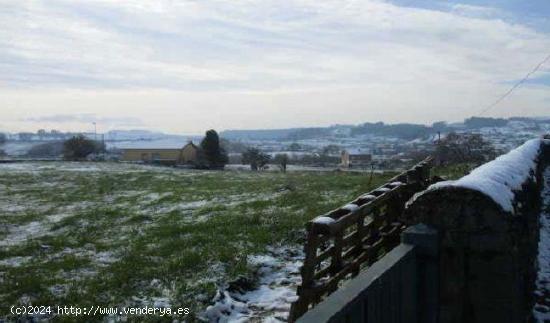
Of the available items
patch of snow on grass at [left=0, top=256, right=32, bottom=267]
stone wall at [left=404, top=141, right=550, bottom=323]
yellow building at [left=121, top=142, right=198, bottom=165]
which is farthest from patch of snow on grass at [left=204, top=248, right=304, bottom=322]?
yellow building at [left=121, top=142, right=198, bottom=165]

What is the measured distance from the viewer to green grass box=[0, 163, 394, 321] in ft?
27.2

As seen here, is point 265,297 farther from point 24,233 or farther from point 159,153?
point 159,153

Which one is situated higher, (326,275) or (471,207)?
(471,207)

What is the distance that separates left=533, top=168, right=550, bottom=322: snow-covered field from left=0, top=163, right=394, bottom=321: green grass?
4395mm

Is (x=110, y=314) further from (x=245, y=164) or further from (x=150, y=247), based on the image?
(x=245, y=164)

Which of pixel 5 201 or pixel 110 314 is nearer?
pixel 110 314

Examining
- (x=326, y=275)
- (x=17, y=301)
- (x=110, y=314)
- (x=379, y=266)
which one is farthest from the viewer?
(x=17, y=301)

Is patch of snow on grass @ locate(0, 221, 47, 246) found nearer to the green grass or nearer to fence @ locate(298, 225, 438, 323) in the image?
the green grass

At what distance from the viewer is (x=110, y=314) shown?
7.27m

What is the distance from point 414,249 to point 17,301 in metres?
6.37

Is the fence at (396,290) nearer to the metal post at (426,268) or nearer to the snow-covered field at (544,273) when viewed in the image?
the metal post at (426,268)

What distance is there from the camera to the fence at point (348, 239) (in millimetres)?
5789

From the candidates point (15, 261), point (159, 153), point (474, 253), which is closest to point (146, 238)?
point (15, 261)

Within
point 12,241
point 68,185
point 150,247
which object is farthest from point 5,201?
point 150,247
